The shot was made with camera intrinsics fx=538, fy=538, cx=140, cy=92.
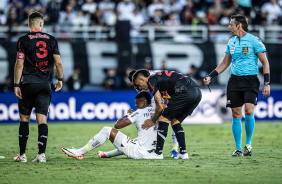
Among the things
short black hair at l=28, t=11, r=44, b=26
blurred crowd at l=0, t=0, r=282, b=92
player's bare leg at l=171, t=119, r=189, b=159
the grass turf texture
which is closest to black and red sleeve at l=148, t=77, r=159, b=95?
player's bare leg at l=171, t=119, r=189, b=159

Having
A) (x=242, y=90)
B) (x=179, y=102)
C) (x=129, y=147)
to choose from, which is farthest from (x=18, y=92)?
(x=242, y=90)

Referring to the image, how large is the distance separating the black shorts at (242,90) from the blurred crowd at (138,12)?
1218 cm

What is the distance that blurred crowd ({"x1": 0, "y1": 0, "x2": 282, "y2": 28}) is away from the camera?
22.1 metres

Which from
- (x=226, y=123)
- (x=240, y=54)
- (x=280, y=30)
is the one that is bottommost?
(x=226, y=123)

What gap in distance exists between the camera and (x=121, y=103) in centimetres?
1986

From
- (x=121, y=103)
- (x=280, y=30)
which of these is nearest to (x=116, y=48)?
(x=121, y=103)

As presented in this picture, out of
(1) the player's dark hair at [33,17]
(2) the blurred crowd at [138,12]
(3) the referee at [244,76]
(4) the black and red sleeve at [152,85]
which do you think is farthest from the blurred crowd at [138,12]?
(4) the black and red sleeve at [152,85]

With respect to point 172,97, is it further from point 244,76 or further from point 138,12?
point 138,12

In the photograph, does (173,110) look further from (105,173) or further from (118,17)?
(118,17)

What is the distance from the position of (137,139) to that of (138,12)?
13898mm

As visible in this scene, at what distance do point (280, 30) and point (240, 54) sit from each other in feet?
44.2

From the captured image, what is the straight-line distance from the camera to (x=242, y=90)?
33.0ft

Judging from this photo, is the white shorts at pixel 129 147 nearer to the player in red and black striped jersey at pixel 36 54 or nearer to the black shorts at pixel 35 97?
the black shorts at pixel 35 97

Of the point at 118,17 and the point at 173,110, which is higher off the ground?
the point at 118,17
